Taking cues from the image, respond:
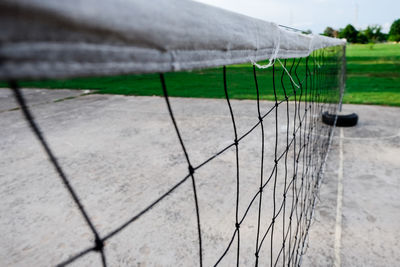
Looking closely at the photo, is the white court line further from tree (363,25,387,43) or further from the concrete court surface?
tree (363,25,387,43)

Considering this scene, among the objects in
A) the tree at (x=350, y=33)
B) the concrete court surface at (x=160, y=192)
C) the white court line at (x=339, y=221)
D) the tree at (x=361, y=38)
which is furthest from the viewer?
the tree at (x=350, y=33)

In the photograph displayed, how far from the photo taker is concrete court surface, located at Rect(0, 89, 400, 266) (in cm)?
227

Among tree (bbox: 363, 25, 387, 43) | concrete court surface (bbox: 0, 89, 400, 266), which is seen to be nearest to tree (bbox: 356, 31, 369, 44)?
tree (bbox: 363, 25, 387, 43)

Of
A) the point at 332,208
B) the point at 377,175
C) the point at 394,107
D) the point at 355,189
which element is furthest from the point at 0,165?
the point at 394,107

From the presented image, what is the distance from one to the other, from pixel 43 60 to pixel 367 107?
727 centimetres

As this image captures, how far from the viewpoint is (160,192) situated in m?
3.11

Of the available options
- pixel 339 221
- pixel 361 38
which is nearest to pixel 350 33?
pixel 361 38

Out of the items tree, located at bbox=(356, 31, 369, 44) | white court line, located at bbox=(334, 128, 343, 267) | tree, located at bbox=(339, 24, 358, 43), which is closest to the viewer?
white court line, located at bbox=(334, 128, 343, 267)

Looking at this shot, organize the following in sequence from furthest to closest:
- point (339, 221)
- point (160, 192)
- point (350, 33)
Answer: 1. point (350, 33)
2. point (160, 192)
3. point (339, 221)


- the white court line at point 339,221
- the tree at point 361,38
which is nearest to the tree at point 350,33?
the tree at point 361,38

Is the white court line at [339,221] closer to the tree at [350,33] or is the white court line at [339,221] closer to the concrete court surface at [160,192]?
the concrete court surface at [160,192]

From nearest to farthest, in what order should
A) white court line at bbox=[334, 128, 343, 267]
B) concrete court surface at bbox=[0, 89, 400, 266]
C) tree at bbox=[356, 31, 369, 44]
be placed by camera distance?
white court line at bbox=[334, 128, 343, 267]
concrete court surface at bbox=[0, 89, 400, 266]
tree at bbox=[356, 31, 369, 44]

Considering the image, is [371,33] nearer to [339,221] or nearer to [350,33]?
[350,33]

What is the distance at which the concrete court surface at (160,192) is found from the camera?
89.4 inches
